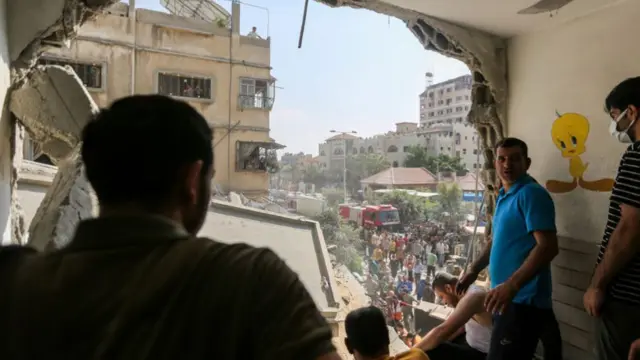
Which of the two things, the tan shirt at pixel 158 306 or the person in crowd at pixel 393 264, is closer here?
the tan shirt at pixel 158 306

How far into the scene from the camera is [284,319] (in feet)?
1.69

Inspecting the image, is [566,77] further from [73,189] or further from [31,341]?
[31,341]

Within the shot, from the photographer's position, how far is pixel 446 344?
2.05 m

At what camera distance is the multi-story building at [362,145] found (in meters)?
6.06

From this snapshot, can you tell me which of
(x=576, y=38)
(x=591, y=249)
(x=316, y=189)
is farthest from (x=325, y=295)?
(x=576, y=38)

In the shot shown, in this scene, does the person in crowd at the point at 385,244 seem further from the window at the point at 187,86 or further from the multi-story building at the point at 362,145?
the window at the point at 187,86

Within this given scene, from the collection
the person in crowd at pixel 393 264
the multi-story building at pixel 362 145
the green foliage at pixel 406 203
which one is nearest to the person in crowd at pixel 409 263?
the person in crowd at pixel 393 264

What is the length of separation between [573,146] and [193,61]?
8012 millimetres

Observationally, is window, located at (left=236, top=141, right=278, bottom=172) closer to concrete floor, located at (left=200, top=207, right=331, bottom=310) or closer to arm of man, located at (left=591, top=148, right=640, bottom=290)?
concrete floor, located at (left=200, top=207, right=331, bottom=310)

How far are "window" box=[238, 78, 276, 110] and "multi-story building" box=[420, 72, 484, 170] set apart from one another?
4219 mm

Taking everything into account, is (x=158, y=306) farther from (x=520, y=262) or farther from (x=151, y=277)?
(x=520, y=262)

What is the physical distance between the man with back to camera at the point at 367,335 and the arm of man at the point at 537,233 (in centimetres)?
57

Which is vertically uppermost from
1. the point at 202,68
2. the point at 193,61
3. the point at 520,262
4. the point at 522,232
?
the point at 193,61

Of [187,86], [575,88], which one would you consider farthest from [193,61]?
[575,88]
